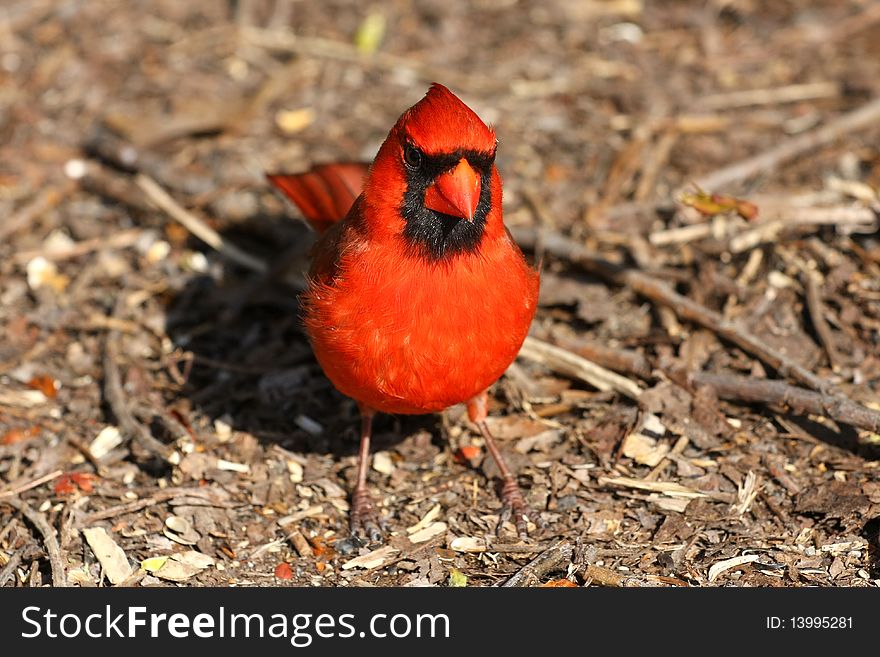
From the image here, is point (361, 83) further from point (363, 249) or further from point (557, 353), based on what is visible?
point (363, 249)

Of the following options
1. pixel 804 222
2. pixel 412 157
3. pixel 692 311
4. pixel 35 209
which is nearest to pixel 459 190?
pixel 412 157

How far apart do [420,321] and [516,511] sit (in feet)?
3.28

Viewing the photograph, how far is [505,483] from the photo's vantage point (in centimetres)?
468

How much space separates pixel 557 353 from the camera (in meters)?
5.21

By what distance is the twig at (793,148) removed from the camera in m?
6.13

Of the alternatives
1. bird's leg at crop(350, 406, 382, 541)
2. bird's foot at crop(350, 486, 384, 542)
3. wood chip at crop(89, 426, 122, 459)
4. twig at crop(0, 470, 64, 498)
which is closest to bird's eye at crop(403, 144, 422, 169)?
bird's leg at crop(350, 406, 382, 541)

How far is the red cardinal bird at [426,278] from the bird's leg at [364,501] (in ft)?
1.42

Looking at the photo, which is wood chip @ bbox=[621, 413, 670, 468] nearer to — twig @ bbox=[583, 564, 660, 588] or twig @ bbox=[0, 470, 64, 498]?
twig @ bbox=[583, 564, 660, 588]

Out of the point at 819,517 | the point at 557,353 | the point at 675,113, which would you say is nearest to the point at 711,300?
the point at 557,353

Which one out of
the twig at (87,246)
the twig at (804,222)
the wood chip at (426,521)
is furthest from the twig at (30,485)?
the twig at (804,222)

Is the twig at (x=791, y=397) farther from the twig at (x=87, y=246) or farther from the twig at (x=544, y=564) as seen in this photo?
the twig at (x=87, y=246)

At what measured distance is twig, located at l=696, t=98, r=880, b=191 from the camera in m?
6.13

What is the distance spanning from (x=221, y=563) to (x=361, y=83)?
12.5ft

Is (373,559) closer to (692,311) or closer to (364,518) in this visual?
(364,518)
